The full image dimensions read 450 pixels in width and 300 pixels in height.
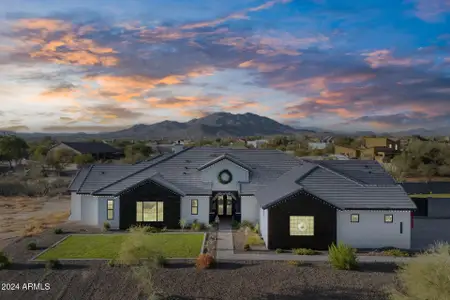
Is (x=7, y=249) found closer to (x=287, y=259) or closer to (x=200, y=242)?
(x=200, y=242)

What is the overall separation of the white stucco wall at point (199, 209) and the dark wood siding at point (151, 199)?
0.37m

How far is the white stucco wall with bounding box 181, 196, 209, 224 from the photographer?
29906mm

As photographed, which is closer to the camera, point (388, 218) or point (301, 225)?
point (301, 225)

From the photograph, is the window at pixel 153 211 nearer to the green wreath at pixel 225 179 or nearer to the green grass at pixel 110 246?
the green grass at pixel 110 246

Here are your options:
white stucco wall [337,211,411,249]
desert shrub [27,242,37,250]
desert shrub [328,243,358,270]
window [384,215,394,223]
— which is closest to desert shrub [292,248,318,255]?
white stucco wall [337,211,411,249]

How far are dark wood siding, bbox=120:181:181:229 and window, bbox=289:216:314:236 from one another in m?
8.90

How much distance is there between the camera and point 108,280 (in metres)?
18.7

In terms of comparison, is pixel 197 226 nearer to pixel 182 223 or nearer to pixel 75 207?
pixel 182 223

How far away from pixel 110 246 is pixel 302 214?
436 inches

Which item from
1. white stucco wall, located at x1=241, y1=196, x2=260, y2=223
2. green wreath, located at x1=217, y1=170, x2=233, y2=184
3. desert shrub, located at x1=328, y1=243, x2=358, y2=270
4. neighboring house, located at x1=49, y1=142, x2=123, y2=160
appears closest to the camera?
desert shrub, located at x1=328, y1=243, x2=358, y2=270

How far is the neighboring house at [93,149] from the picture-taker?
8619cm

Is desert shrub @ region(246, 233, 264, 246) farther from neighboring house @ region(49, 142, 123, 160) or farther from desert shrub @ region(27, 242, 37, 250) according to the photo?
neighboring house @ region(49, 142, 123, 160)

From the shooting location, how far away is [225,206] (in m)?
32.8

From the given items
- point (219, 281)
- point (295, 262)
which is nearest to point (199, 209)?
point (295, 262)
